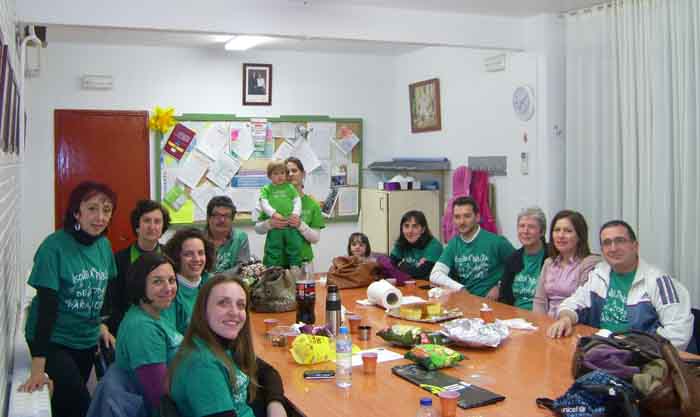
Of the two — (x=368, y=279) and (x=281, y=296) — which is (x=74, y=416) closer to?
(x=281, y=296)

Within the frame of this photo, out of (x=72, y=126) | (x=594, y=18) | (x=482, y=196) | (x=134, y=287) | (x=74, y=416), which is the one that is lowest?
(x=74, y=416)

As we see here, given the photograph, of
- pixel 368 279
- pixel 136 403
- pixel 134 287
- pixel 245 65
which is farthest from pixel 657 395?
pixel 245 65

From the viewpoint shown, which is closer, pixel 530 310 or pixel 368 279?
pixel 530 310

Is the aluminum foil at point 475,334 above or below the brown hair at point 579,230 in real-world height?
below

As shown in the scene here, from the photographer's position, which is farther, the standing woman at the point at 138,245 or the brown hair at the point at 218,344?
the standing woman at the point at 138,245

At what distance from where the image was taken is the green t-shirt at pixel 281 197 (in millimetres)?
5406

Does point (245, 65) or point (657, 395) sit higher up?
point (245, 65)

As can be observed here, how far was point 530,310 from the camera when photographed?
161 inches

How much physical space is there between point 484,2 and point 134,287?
3.54 m

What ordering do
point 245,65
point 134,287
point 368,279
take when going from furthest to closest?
point 245,65 < point 368,279 < point 134,287

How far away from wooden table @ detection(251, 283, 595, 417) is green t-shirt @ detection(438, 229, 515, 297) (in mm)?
1054

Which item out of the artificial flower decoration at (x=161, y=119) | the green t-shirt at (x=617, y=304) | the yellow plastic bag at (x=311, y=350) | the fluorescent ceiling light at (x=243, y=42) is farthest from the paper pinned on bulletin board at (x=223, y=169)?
the green t-shirt at (x=617, y=304)

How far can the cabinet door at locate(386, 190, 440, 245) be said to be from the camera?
22.6 ft

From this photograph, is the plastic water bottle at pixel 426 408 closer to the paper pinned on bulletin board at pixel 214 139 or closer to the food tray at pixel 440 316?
the food tray at pixel 440 316
